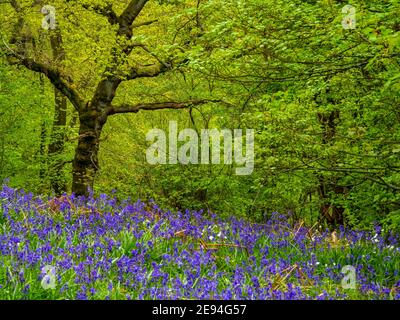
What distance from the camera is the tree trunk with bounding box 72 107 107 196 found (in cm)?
1589

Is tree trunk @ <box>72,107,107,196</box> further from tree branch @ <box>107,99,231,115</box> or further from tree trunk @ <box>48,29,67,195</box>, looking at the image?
tree trunk @ <box>48,29,67,195</box>

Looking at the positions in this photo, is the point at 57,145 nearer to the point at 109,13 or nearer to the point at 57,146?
the point at 57,146

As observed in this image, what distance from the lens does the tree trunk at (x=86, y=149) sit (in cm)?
Result: 1589

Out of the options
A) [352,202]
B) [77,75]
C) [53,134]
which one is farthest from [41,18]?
[352,202]

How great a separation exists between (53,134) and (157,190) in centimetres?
917

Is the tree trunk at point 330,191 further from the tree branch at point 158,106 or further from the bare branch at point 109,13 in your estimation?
the bare branch at point 109,13

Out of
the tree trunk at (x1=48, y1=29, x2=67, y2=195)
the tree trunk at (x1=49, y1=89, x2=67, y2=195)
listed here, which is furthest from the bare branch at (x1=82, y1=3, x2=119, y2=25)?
the tree trunk at (x1=49, y1=89, x2=67, y2=195)

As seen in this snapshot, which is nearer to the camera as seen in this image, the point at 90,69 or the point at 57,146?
the point at 90,69

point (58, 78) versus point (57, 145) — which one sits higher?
point (58, 78)

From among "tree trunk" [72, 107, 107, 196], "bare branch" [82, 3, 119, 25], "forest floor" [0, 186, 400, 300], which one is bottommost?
"forest floor" [0, 186, 400, 300]

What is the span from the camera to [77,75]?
56.7 ft

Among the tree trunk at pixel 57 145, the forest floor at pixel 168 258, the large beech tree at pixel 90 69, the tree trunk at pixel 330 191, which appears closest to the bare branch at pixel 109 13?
the large beech tree at pixel 90 69

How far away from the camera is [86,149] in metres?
16.2

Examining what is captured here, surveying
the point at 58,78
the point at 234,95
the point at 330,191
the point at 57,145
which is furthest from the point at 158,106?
the point at 57,145
